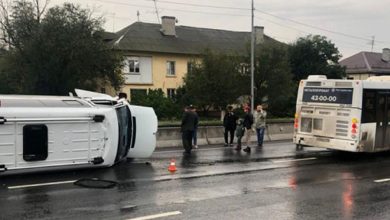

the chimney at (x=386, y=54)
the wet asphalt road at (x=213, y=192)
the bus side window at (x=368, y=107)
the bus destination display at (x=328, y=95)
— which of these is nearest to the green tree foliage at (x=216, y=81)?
the bus destination display at (x=328, y=95)

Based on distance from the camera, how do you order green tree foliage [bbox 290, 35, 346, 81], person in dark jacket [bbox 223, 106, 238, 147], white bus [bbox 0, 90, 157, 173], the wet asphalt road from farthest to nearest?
green tree foliage [bbox 290, 35, 346, 81] → person in dark jacket [bbox 223, 106, 238, 147] → white bus [bbox 0, 90, 157, 173] → the wet asphalt road

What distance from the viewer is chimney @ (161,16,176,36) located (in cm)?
5291

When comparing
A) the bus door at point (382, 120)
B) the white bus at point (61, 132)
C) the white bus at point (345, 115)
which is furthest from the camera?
the bus door at point (382, 120)

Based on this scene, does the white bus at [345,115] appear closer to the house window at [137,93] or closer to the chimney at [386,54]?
the house window at [137,93]

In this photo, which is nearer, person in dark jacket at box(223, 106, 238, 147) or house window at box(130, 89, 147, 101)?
person in dark jacket at box(223, 106, 238, 147)

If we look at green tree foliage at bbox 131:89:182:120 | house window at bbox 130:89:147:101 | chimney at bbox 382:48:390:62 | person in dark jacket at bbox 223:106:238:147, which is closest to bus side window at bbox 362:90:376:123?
person in dark jacket at bbox 223:106:238:147

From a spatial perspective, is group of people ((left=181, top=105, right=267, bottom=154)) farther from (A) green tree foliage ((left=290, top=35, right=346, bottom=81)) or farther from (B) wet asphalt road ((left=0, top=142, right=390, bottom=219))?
(A) green tree foliage ((left=290, top=35, right=346, bottom=81))

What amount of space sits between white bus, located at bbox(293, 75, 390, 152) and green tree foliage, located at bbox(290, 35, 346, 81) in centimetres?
4245

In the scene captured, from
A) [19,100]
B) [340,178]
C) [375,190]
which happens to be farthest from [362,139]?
[19,100]

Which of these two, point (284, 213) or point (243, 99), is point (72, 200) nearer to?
point (284, 213)

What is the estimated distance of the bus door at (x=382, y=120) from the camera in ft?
51.0

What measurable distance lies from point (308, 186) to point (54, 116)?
567 cm

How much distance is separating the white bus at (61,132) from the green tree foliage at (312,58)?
4800 centimetres

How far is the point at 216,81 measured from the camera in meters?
40.5
